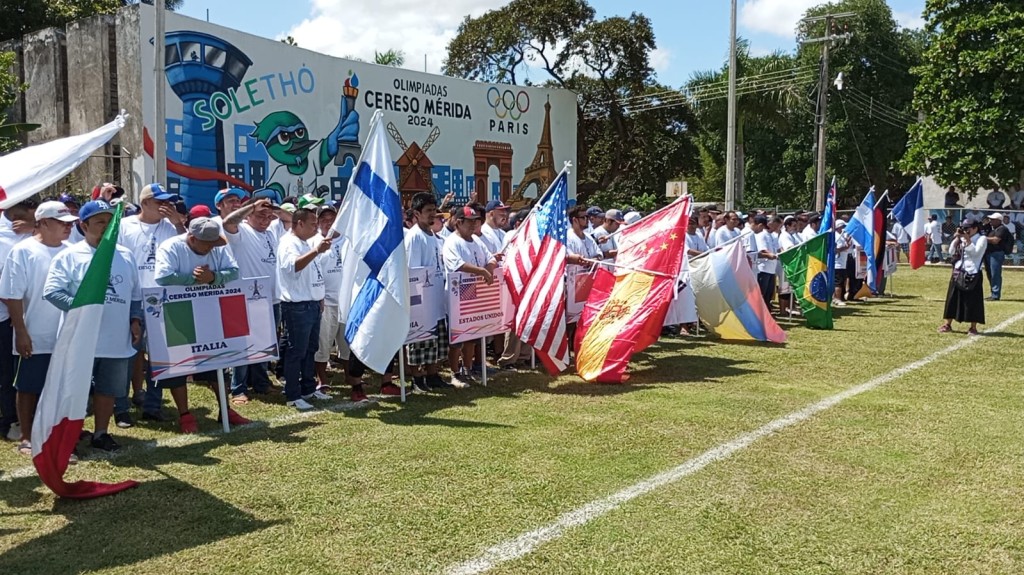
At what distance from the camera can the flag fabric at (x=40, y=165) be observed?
496cm

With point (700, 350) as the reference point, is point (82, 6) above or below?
above

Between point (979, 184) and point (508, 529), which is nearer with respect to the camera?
point (508, 529)

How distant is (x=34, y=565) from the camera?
174 inches

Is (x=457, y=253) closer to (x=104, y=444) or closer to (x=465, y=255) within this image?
(x=465, y=255)

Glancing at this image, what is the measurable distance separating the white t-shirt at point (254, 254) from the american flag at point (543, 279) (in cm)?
257

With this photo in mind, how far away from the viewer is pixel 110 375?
247 inches

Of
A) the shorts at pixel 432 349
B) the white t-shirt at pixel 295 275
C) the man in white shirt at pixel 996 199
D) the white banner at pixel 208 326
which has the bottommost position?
the shorts at pixel 432 349

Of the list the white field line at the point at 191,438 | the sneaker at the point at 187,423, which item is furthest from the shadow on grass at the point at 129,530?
the sneaker at the point at 187,423

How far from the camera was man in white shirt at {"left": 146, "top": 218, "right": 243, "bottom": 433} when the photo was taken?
6754 millimetres

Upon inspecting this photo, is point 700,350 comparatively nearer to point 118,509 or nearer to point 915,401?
point 915,401

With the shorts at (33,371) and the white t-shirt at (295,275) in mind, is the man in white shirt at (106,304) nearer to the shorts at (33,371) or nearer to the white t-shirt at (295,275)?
the shorts at (33,371)

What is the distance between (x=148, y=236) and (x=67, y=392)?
2.86 m

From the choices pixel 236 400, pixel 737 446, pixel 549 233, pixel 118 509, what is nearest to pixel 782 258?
pixel 549 233

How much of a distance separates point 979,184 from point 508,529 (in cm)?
3239
